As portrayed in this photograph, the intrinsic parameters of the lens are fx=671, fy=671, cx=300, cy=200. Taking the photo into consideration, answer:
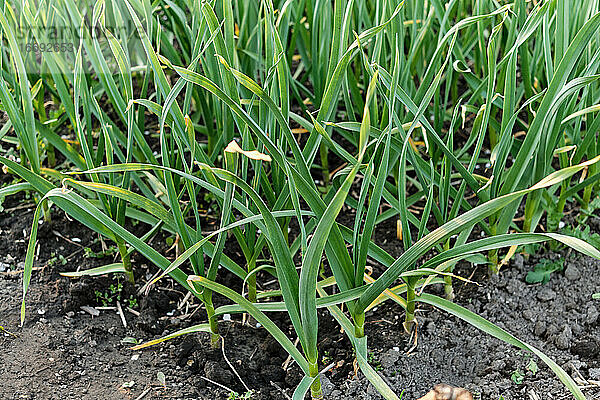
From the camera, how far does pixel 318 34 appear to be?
195cm

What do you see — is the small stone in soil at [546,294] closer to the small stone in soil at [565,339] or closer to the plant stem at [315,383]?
the small stone in soil at [565,339]

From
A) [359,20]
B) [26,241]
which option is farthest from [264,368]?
[359,20]

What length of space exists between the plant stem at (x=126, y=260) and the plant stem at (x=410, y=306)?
701 millimetres

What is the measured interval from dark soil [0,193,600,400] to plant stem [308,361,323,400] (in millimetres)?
45

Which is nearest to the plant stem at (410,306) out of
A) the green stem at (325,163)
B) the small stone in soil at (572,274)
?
the small stone in soil at (572,274)

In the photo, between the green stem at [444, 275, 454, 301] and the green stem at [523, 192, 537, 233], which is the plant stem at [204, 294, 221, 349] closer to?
the green stem at [444, 275, 454, 301]

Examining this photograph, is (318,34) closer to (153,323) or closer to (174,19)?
(174,19)

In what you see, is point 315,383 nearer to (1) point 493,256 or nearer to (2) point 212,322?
(2) point 212,322

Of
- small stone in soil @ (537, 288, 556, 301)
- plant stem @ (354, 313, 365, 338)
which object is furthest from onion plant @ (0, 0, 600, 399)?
small stone in soil @ (537, 288, 556, 301)

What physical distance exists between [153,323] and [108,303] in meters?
0.15

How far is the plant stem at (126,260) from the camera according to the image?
1.66 metres

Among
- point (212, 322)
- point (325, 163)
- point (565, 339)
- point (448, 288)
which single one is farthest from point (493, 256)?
point (212, 322)

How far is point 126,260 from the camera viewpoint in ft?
5.63

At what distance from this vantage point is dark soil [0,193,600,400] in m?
1.50
